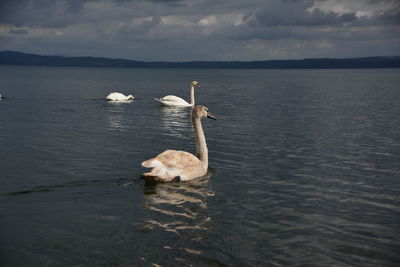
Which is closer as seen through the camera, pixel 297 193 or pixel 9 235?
pixel 9 235

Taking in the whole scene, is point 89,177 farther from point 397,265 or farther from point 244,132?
point 244,132

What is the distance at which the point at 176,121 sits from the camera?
3164 cm

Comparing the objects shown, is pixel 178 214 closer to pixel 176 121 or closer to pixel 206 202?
pixel 206 202

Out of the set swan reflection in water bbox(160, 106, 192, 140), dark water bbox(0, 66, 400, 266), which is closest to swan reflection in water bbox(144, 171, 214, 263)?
dark water bbox(0, 66, 400, 266)

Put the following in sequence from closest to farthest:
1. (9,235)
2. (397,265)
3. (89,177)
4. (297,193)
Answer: (397,265), (9,235), (297,193), (89,177)

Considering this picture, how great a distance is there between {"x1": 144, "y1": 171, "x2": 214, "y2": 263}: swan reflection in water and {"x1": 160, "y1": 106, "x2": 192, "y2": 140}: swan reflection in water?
1031 cm

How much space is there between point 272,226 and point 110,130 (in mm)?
17323

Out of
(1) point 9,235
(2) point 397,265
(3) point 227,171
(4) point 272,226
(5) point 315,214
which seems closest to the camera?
(2) point 397,265

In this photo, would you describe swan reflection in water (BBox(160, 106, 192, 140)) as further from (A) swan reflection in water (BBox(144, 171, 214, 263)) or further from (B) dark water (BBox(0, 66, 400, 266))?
(A) swan reflection in water (BBox(144, 171, 214, 263))

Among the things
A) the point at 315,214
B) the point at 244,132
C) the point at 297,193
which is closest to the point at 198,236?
the point at 315,214

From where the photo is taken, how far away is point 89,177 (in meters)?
15.1

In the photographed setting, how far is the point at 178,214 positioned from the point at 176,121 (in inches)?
800

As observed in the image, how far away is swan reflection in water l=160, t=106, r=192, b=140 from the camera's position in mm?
26019

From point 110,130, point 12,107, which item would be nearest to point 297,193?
point 110,130
